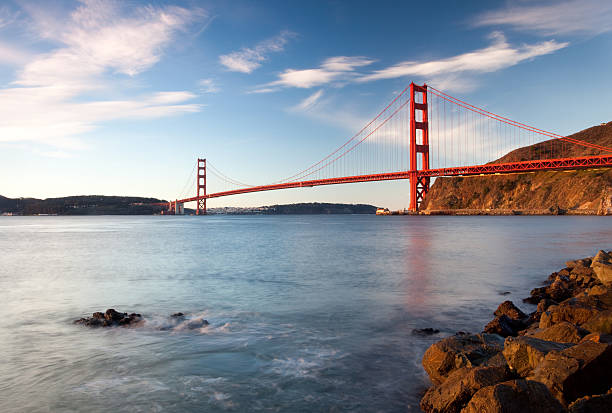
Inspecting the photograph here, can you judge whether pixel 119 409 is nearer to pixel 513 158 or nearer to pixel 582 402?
pixel 582 402

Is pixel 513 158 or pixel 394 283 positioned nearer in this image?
pixel 394 283

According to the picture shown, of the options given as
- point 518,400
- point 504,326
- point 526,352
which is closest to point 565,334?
point 526,352

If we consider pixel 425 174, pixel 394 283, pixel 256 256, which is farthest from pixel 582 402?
A: pixel 425 174

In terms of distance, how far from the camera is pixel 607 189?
70500 mm

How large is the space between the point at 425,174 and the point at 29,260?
5114cm

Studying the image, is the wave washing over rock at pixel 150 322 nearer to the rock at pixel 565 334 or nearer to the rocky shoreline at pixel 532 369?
the rocky shoreline at pixel 532 369

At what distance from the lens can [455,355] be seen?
15.2 feet

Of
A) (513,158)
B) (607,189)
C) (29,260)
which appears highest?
(513,158)

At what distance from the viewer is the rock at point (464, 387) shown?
12.0 ft

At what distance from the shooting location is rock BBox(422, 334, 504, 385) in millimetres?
4586

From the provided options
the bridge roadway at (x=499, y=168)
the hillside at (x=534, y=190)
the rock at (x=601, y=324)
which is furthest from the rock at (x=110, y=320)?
the hillside at (x=534, y=190)

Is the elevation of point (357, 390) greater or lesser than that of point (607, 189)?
lesser

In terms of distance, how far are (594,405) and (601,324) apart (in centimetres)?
199

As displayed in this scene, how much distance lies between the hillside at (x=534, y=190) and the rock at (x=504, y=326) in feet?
255
